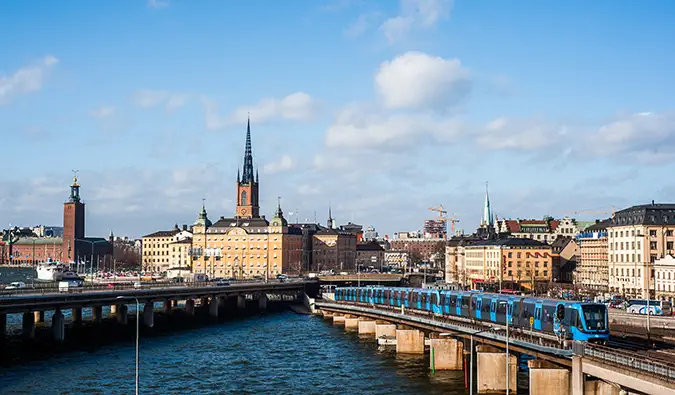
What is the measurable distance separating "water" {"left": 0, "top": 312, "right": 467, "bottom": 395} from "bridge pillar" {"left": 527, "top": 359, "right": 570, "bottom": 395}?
1135cm

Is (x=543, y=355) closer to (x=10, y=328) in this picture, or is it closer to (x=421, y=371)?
(x=421, y=371)

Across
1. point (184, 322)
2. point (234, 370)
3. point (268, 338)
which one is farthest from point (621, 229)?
point (234, 370)

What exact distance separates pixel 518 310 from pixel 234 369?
30.4 metres

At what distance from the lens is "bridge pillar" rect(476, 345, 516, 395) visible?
68750mm

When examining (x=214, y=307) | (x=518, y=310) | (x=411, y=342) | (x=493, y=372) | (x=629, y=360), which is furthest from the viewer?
(x=214, y=307)

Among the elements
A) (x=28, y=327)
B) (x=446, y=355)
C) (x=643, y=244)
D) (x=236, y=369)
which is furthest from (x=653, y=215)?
(x=28, y=327)

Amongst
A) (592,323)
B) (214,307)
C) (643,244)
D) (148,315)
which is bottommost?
(214,307)

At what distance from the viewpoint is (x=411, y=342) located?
318 feet

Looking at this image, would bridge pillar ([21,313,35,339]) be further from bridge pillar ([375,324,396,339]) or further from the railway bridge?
bridge pillar ([375,324,396,339])

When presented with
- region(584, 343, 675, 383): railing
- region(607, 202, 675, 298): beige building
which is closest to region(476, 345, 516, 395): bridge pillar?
region(584, 343, 675, 383): railing

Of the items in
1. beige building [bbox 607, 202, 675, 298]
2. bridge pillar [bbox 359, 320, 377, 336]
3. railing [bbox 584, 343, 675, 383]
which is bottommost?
bridge pillar [bbox 359, 320, 377, 336]

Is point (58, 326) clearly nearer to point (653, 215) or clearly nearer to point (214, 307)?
point (214, 307)

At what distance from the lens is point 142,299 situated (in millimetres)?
126375

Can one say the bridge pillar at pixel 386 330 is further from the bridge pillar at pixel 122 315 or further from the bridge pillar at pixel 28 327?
the bridge pillar at pixel 28 327
